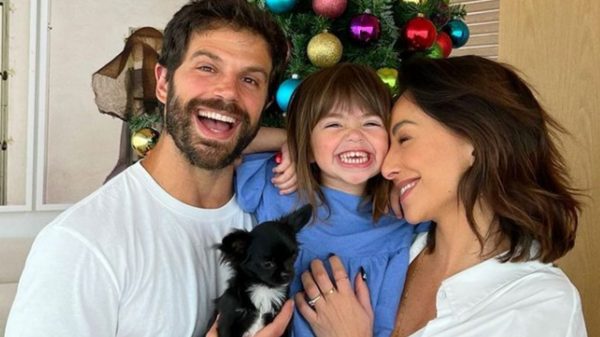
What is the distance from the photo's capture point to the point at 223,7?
5.06 feet

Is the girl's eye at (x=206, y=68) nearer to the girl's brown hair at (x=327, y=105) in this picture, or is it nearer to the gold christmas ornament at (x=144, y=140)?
the girl's brown hair at (x=327, y=105)

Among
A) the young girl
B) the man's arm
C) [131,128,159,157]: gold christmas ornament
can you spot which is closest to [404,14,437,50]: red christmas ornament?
the young girl

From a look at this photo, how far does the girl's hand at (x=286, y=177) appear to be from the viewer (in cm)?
167

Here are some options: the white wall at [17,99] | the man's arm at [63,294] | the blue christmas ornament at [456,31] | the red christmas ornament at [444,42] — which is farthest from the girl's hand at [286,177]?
the white wall at [17,99]

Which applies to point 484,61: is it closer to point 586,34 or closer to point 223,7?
point 223,7

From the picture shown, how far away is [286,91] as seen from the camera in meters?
1.76

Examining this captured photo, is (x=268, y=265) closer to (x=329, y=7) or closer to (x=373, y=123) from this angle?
(x=373, y=123)

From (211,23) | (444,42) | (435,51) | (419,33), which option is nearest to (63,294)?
(211,23)

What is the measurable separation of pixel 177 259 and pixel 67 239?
25cm

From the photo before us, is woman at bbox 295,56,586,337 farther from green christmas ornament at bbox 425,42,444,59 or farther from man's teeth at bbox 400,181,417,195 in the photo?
green christmas ornament at bbox 425,42,444,59

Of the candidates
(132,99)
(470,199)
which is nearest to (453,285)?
(470,199)

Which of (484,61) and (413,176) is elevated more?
(484,61)

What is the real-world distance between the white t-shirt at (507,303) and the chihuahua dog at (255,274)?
0.34 meters

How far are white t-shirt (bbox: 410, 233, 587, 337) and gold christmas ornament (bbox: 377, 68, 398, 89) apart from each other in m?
0.63
